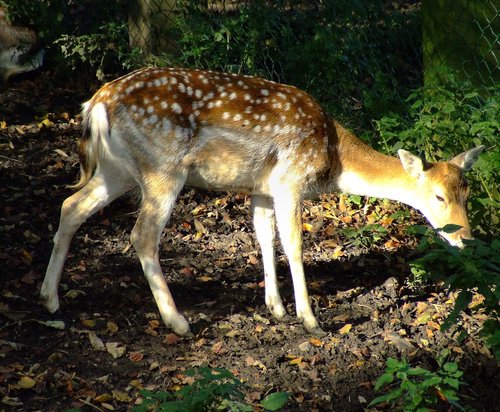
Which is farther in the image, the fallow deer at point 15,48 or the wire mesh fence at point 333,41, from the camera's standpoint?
the fallow deer at point 15,48

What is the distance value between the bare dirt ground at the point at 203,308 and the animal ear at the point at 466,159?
994mm

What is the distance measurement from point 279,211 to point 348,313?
90 centimetres

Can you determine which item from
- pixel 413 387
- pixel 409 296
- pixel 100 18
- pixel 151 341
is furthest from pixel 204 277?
pixel 100 18

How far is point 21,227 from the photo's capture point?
7371 mm

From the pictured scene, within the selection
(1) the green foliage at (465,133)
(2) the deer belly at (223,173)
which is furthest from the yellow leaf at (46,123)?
(1) the green foliage at (465,133)

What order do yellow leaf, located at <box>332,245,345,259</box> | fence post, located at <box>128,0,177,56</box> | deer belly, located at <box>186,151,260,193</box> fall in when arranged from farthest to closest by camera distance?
fence post, located at <box>128,0,177,56</box> < yellow leaf, located at <box>332,245,345,259</box> < deer belly, located at <box>186,151,260,193</box>

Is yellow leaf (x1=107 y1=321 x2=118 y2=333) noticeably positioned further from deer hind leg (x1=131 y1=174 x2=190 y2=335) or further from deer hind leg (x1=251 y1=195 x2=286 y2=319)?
deer hind leg (x1=251 y1=195 x2=286 y2=319)

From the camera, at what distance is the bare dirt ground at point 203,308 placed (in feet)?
18.0

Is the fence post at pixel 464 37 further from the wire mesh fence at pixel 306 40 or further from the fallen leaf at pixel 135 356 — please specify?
the fallen leaf at pixel 135 356

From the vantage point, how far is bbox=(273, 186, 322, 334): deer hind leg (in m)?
6.31

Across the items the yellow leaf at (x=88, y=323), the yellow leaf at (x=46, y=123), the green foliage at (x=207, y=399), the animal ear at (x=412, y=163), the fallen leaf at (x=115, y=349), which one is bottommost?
the yellow leaf at (x=46, y=123)

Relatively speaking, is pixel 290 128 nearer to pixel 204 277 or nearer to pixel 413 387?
pixel 204 277

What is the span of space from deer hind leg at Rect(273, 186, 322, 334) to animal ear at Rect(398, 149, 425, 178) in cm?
77

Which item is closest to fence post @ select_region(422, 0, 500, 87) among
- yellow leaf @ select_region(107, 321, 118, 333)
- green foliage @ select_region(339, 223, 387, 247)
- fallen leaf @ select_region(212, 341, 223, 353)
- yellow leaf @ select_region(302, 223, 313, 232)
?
green foliage @ select_region(339, 223, 387, 247)
